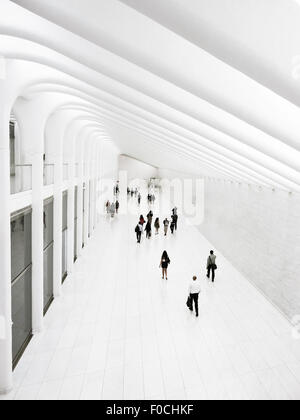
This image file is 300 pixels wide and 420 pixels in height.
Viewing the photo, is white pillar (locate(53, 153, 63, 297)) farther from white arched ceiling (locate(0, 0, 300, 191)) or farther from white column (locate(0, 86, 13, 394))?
white column (locate(0, 86, 13, 394))

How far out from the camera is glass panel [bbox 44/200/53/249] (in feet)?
30.1

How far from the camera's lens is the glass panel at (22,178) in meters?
6.68

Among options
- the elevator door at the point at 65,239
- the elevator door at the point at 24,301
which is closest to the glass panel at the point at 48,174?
the elevator door at the point at 24,301

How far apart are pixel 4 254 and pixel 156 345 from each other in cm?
389

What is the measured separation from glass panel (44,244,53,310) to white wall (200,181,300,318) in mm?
6661

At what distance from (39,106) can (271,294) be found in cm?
846

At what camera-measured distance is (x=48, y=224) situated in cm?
945

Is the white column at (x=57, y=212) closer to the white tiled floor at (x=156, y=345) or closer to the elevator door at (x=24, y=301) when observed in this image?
the white tiled floor at (x=156, y=345)

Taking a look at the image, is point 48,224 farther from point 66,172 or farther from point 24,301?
point 66,172

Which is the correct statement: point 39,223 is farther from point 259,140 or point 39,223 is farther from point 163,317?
point 259,140

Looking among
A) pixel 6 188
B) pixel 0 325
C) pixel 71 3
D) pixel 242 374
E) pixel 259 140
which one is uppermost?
pixel 71 3

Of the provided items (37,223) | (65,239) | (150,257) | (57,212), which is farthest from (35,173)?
(150,257)

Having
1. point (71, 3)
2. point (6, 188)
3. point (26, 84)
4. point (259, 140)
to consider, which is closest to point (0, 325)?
point (6, 188)
